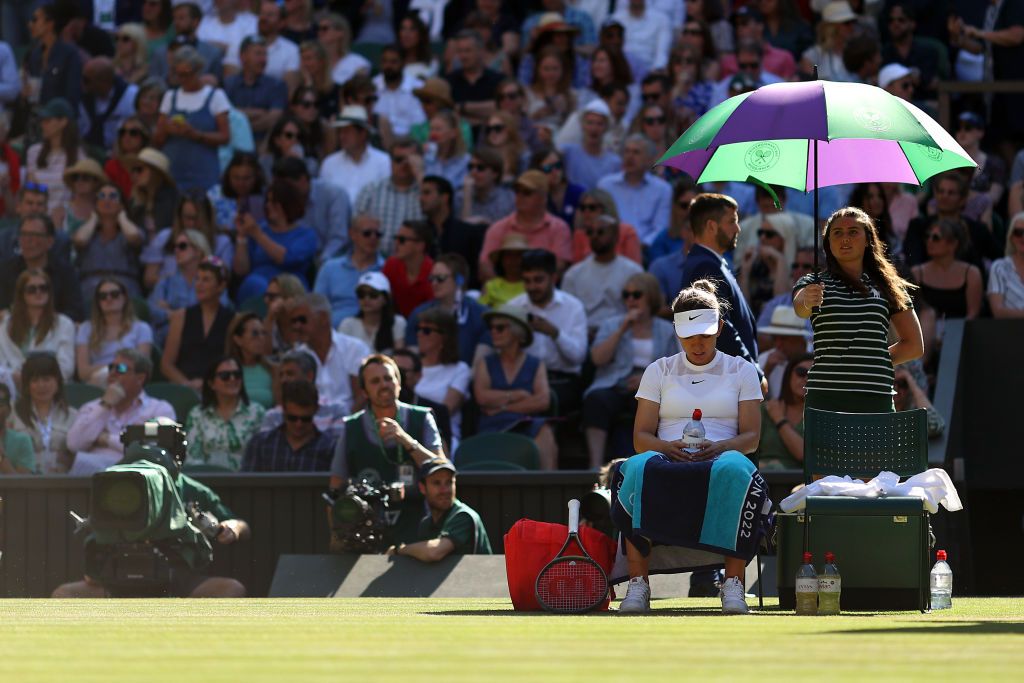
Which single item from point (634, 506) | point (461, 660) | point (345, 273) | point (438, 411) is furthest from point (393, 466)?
point (461, 660)

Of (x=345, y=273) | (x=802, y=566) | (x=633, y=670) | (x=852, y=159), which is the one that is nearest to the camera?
(x=633, y=670)

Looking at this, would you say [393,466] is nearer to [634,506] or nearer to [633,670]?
[634,506]

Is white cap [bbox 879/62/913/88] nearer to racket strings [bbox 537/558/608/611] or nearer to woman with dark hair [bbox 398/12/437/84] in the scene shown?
woman with dark hair [bbox 398/12/437/84]

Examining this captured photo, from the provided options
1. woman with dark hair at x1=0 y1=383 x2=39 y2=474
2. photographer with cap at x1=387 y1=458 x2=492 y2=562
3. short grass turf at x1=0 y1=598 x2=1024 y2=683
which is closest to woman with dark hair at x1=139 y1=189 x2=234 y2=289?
woman with dark hair at x1=0 y1=383 x2=39 y2=474

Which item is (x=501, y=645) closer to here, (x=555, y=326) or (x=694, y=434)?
(x=694, y=434)

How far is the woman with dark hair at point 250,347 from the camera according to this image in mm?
13055

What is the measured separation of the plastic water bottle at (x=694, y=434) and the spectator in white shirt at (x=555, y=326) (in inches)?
189

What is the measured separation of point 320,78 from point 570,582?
9.39 meters

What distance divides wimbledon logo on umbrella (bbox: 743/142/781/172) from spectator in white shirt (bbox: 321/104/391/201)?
6.48 meters

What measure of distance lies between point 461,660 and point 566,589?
8.49ft

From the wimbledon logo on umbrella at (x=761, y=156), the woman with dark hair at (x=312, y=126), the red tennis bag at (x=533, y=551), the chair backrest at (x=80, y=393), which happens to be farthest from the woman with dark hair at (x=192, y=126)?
the red tennis bag at (x=533, y=551)

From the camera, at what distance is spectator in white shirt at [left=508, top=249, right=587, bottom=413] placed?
511 inches

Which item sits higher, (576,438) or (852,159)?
(852,159)

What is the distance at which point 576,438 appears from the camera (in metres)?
12.9
